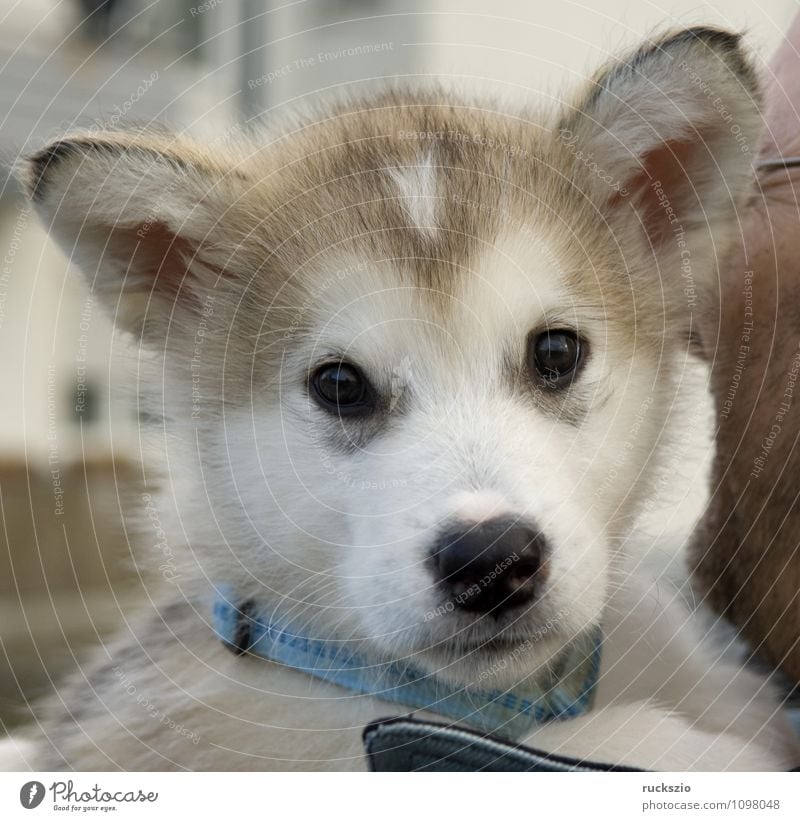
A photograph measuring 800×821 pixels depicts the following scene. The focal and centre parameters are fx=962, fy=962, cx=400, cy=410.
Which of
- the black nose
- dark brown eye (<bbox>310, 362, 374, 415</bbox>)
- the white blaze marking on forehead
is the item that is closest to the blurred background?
the white blaze marking on forehead

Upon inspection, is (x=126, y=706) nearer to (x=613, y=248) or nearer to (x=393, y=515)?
(x=393, y=515)

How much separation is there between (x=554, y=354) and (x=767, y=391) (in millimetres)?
355

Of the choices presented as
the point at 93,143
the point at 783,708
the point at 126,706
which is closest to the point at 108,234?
the point at 93,143

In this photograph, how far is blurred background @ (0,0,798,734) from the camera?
1508mm

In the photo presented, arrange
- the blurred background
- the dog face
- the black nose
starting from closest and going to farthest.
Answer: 1. the black nose
2. the dog face
3. the blurred background

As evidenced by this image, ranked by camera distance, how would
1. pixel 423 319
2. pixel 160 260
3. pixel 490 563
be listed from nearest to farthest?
1. pixel 490 563
2. pixel 423 319
3. pixel 160 260

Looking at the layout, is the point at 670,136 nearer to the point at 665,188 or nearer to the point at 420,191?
the point at 665,188

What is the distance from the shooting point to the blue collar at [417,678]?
149cm

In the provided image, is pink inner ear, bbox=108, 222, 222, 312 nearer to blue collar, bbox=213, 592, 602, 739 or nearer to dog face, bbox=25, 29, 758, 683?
dog face, bbox=25, 29, 758, 683

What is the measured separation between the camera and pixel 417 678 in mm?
1513

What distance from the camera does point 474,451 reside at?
1.40 meters

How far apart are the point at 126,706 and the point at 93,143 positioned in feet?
2.92

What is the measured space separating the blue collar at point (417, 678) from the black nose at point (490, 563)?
21 centimetres

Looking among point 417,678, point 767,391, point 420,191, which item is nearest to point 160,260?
point 420,191
